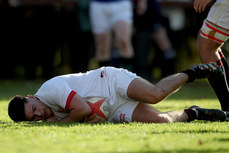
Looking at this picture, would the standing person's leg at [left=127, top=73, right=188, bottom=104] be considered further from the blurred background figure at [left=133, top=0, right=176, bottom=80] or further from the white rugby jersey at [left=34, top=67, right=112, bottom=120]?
the blurred background figure at [left=133, top=0, right=176, bottom=80]

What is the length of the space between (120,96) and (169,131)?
1.06m

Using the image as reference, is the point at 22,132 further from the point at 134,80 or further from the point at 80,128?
the point at 134,80

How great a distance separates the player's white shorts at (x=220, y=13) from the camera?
5.09 meters

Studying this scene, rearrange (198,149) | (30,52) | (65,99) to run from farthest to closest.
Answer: (30,52) < (65,99) < (198,149)

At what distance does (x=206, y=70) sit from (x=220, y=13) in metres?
0.65

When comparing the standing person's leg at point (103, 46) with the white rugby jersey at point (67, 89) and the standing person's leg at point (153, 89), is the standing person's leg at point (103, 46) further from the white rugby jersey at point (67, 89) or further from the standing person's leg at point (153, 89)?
the standing person's leg at point (153, 89)

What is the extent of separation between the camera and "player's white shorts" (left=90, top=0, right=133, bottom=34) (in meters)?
9.04

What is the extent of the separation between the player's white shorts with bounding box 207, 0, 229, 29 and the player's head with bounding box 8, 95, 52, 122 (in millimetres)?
2106

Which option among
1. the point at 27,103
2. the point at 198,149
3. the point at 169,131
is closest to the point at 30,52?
the point at 27,103

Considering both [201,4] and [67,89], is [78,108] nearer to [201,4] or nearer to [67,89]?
[67,89]

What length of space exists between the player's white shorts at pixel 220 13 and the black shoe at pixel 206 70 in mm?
466

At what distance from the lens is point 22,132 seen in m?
4.24

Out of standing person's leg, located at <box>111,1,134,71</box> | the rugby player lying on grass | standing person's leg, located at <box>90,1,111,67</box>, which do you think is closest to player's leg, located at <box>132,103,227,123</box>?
Result: the rugby player lying on grass

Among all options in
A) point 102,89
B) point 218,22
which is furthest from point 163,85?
point 218,22
